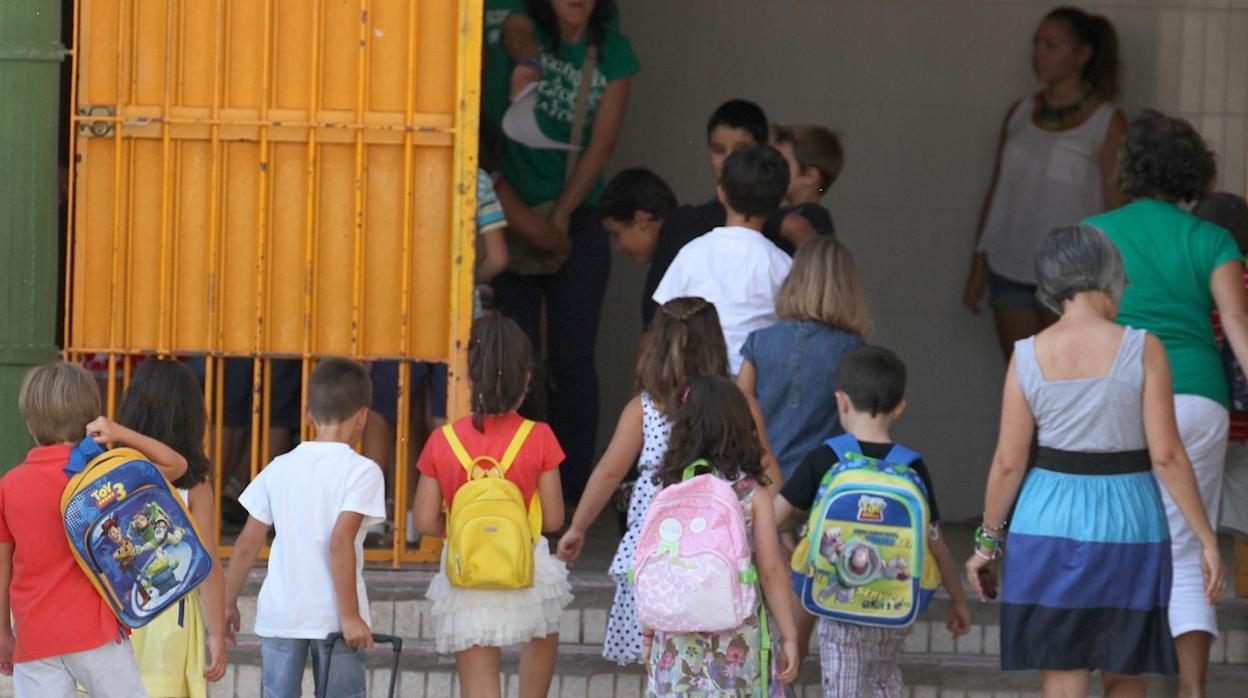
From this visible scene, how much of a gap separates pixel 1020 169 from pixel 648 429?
13.1 feet

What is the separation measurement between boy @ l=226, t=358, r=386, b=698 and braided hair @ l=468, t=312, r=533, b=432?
366mm

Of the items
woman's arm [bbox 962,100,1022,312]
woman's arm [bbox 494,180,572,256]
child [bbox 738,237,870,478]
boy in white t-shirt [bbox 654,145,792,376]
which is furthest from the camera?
woman's arm [bbox 962,100,1022,312]

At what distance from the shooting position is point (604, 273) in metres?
7.84

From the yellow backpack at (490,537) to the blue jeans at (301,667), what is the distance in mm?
369

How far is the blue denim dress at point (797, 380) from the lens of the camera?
232 inches

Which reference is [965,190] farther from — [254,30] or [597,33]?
[254,30]

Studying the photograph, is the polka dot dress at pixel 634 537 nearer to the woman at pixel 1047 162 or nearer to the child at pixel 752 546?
the child at pixel 752 546

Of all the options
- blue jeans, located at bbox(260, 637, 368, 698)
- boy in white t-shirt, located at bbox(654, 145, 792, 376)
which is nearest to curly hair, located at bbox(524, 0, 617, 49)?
boy in white t-shirt, located at bbox(654, 145, 792, 376)

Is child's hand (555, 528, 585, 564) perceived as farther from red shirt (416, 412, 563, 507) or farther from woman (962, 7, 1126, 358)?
woman (962, 7, 1126, 358)

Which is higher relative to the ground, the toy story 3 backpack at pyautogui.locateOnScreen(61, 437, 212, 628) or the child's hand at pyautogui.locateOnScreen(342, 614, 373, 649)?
the toy story 3 backpack at pyautogui.locateOnScreen(61, 437, 212, 628)

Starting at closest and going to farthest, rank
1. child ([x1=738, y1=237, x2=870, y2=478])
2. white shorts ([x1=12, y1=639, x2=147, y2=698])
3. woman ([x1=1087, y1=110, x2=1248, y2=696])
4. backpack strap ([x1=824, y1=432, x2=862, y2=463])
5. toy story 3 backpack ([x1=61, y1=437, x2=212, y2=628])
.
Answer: toy story 3 backpack ([x1=61, y1=437, x2=212, y2=628]) < white shorts ([x1=12, y1=639, x2=147, y2=698]) < backpack strap ([x1=824, y1=432, x2=862, y2=463]) < woman ([x1=1087, y1=110, x2=1248, y2=696]) < child ([x1=738, y1=237, x2=870, y2=478])

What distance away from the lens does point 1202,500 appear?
5492 mm

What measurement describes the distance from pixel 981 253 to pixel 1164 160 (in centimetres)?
332

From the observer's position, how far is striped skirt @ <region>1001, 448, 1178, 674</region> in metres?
5.03
